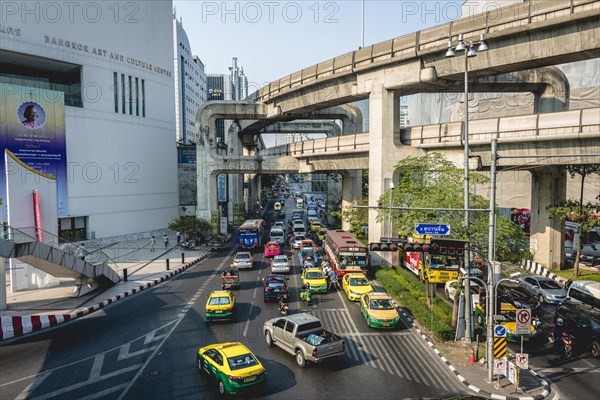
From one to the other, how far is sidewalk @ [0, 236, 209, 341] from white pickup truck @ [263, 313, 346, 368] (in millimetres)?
12798

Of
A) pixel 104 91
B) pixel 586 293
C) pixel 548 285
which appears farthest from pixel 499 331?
pixel 104 91

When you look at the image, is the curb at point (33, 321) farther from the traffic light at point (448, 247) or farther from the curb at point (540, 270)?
the curb at point (540, 270)

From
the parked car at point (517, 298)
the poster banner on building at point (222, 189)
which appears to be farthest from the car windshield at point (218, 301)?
the poster banner on building at point (222, 189)

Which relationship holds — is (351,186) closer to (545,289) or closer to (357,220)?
(357,220)

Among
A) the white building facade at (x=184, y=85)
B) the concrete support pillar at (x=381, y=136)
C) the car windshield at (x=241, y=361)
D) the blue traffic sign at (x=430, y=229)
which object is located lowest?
the car windshield at (x=241, y=361)

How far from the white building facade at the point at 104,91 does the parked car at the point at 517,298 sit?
1633 inches

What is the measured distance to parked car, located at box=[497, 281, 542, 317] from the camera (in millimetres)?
22984

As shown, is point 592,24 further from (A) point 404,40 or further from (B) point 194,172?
(B) point 194,172

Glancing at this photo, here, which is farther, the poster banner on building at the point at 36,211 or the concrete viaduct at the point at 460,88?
the poster banner on building at the point at 36,211

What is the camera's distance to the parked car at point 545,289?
1067 inches

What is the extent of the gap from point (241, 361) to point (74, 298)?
1896cm

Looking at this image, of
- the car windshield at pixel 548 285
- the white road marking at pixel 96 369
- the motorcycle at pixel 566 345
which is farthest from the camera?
the car windshield at pixel 548 285

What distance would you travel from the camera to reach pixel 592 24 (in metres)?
24.2

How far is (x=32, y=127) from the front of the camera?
40.5m
